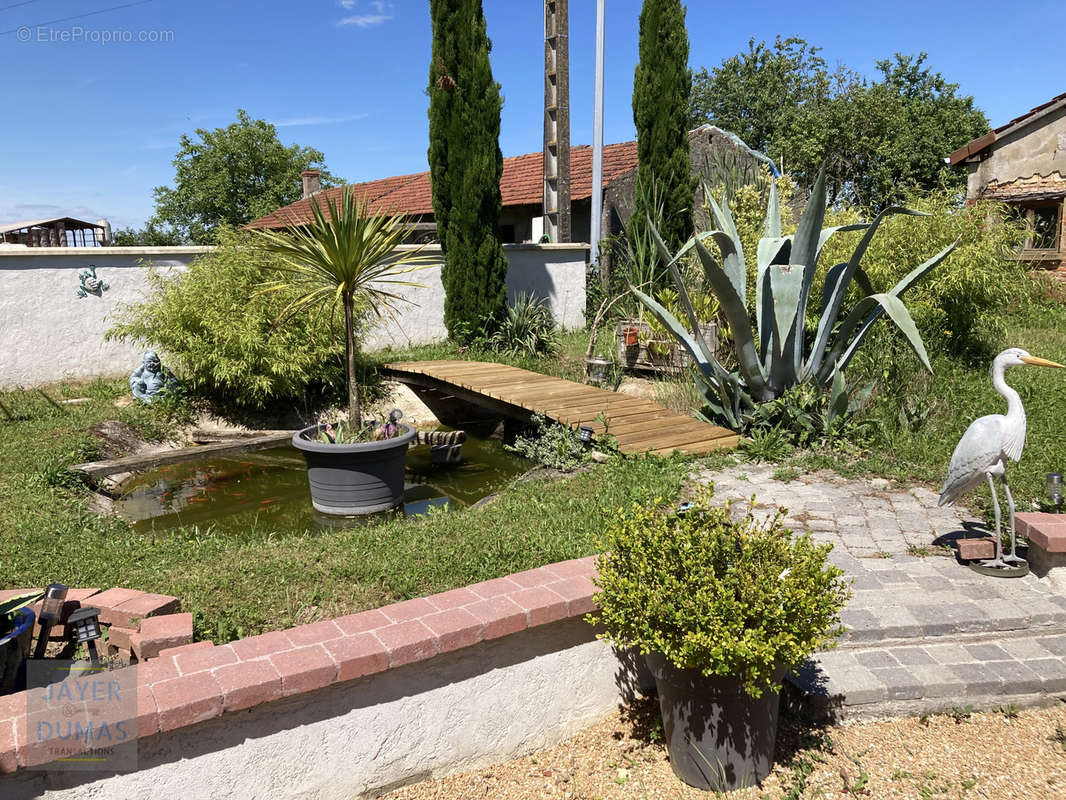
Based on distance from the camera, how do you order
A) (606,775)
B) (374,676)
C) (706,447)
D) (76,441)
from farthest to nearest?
(76,441), (706,447), (606,775), (374,676)

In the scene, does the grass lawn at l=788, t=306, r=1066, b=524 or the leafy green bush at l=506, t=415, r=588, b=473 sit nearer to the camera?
the grass lawn at l=788, t=306, r=1066, b=524

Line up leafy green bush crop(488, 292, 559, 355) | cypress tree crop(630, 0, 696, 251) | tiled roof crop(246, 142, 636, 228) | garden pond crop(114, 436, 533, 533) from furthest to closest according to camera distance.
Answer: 1. tiled roof crop(246, 142, 636, 228)
2. cypress tree crop(630, 0, 696, 251)
3. leafy green bush crop(488, 292, 559, 355)
4. garden pond crop(114, 436, 533, 533)

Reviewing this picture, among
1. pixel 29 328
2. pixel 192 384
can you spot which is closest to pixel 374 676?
pixel 192 384

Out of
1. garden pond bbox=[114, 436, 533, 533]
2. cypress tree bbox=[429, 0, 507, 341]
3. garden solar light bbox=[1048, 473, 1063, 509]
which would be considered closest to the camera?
garden solar light bbox=[1048, 473, 1063, 509]

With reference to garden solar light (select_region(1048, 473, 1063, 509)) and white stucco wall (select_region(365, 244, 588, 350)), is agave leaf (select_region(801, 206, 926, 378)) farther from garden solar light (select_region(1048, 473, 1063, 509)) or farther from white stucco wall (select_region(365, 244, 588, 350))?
white stucco wall (select_region(365, 244, 588, 350))

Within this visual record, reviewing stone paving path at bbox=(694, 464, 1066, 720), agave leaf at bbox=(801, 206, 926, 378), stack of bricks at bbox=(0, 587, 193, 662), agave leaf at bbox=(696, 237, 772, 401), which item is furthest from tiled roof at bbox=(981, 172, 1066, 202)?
stack of bricks at bbox=(0, 587, 193, 662)

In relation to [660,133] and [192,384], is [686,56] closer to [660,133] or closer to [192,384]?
[660,133]

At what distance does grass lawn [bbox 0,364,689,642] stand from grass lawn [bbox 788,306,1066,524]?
1.48 meters

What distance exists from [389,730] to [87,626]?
1.14m

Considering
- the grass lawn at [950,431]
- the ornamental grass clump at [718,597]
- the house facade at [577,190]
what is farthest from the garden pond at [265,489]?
the house facade at [577,190]

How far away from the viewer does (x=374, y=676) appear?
2.36 meters

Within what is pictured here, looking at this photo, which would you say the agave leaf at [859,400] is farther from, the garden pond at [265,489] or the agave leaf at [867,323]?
the garden pond at [265,489]

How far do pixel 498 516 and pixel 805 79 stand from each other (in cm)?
3280

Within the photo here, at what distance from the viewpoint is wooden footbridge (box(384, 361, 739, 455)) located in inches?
229
